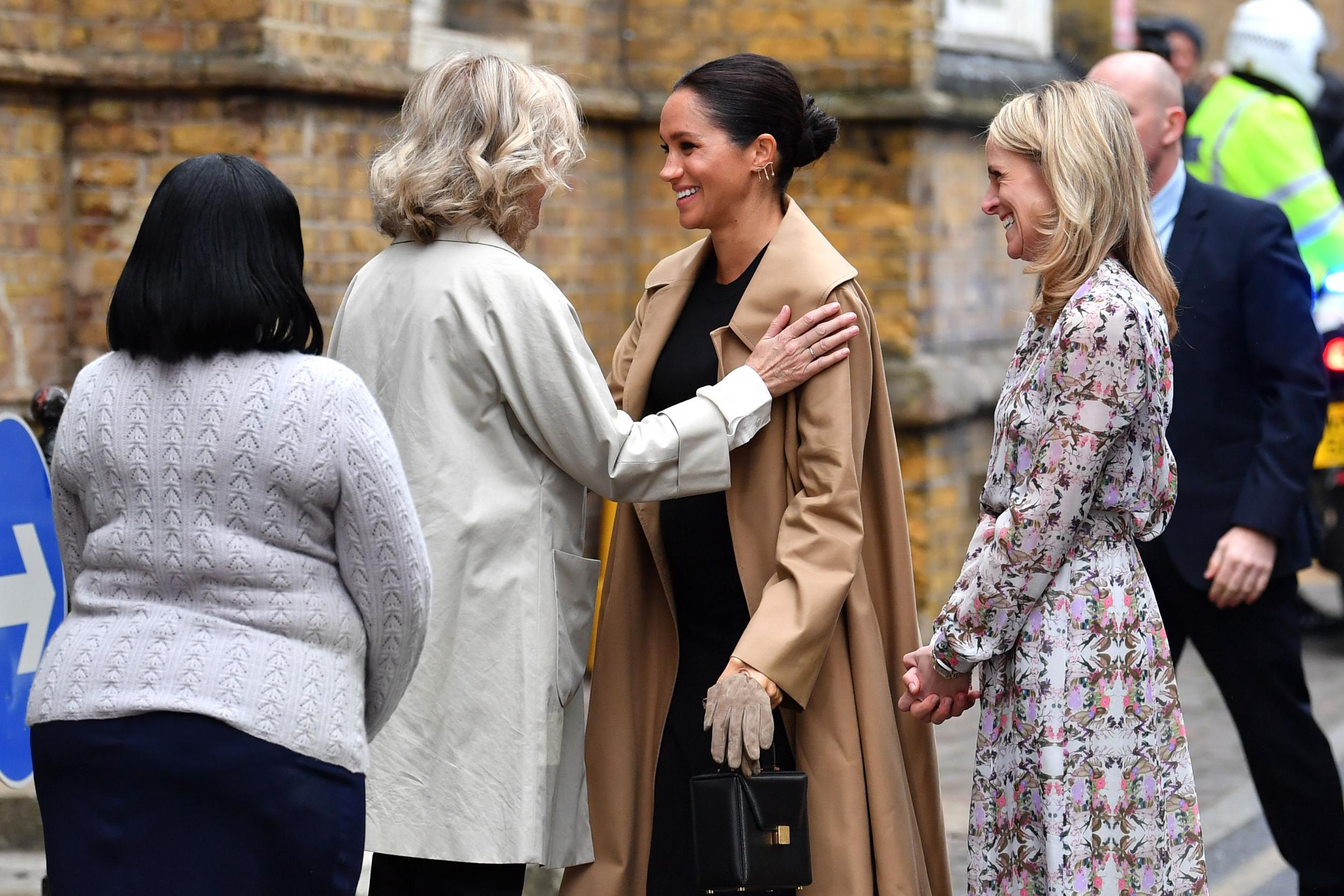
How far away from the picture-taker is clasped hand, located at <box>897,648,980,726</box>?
3.13 meters

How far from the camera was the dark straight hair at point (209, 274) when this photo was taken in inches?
96.9

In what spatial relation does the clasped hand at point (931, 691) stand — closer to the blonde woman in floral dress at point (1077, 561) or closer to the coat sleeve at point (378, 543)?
the blonde woman in floral dress at point (1077, 561)

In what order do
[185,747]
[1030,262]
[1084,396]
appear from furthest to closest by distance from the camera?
[1030,262] → [1084,396] → [185,747]

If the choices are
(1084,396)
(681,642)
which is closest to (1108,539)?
(1084,396)

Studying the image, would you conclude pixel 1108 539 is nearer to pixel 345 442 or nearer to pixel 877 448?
pixel 877 448

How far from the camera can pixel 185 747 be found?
242cm

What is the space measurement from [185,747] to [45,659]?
0.91 ft

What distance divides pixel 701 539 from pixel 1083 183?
924 mm

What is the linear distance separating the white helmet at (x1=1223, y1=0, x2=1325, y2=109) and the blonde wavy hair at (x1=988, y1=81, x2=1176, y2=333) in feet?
15.7

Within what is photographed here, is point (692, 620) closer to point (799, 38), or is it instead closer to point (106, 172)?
point (106, 172)

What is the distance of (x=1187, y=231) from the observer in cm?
415

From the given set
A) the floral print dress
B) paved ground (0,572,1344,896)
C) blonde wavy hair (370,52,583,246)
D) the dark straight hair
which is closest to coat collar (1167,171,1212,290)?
the floral print dress

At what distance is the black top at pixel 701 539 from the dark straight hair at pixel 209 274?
96cm

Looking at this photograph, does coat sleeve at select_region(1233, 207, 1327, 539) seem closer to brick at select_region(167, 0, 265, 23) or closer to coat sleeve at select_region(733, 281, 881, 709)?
coat sleeve at select_region(733, 281, 881, 709)
